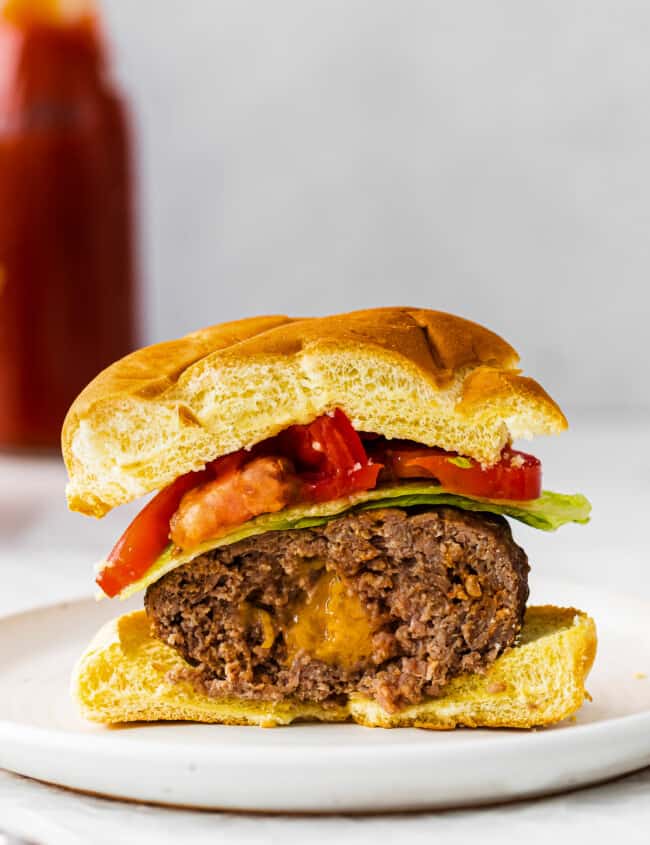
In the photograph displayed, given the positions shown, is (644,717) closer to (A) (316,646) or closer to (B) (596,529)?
(A) (316,646)

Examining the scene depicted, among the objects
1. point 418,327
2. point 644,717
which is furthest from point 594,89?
point 644,717

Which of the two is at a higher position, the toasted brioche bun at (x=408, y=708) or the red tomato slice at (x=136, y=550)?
the red tomato slice at (x=136, y=550)

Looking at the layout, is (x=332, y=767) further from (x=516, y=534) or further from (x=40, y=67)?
(x=40, y=67)

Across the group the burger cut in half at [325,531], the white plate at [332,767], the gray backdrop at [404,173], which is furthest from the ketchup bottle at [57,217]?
the white plate at [332,767]

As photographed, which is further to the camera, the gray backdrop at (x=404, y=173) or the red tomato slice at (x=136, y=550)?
the gray backdrop at (x=404, y=173)

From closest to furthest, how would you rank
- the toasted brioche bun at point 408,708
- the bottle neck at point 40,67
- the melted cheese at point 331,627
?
the toasted brioche bun at point 408,708 < the melted cheese at point 331,627 < the bottle neck at point 40,67

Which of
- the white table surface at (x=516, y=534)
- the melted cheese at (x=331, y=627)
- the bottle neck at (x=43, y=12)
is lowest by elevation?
the white table surface at (x=516, y=534)

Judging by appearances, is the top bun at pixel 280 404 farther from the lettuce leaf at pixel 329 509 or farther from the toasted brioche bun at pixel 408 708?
the toasted brioche bun at pixel 408 708

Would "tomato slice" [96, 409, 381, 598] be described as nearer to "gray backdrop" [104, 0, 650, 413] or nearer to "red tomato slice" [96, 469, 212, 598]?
"red tomato slice" [96, 469, 212, 598]

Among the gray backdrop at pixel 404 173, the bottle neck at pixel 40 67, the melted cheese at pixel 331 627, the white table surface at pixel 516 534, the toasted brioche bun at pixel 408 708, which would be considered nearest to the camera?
the white table surface at pixel 516 534
